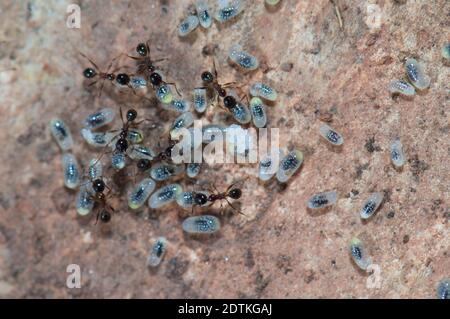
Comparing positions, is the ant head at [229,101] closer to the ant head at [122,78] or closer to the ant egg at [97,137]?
the ant head at [122,78]

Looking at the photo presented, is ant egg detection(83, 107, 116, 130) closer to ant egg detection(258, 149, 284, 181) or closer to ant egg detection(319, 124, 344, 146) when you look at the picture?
ant egg detection(258, 149, 284, 181)

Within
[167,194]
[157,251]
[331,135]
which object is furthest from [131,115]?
[331,135]

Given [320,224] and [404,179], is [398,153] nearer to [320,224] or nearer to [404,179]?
[404,179]

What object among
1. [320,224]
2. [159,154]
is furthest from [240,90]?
[320,224]

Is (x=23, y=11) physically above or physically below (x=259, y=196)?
above

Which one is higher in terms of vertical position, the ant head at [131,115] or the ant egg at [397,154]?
the ant head at [131,115]

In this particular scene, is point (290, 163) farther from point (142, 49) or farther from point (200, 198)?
point (142, 49)

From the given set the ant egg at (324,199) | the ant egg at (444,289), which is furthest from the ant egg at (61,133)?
the ant egg at (444,289)
